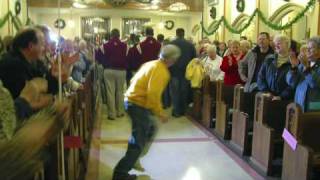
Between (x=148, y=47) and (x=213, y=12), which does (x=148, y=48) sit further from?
(x=213, y=12)

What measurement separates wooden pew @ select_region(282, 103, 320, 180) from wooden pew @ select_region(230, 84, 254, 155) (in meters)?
1.15

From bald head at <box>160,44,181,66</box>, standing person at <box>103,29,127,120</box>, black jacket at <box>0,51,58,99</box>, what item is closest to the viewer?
black jacket at <box>0,51,58,99</box>

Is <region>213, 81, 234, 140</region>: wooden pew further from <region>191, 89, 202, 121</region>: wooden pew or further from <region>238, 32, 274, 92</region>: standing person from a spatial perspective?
<region>191, 89, 202, 121</region>: wooden pew

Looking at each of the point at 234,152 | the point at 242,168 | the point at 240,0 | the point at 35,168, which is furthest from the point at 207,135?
the point at 240,0

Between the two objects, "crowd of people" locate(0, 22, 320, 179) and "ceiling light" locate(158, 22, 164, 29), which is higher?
"ceiling light" locate(158, 22, 164, 29)

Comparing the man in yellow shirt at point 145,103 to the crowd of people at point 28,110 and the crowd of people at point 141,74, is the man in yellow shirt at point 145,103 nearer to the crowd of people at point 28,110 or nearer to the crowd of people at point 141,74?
the crowd of people at point 141,74

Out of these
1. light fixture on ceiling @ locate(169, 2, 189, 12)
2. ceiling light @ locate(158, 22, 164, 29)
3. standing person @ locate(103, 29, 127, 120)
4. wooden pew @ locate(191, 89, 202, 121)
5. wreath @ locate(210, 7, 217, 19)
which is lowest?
wooden pew @ locate(191, 89, 202, 121)

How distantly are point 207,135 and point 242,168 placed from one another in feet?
5.52

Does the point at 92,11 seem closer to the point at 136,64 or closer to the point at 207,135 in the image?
the point at 136,64

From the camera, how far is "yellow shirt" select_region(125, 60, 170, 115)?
3955 mm

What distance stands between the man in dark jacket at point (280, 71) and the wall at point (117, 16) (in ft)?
40.9

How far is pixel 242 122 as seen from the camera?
17.2 ft

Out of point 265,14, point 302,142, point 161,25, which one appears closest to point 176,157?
point 302,142

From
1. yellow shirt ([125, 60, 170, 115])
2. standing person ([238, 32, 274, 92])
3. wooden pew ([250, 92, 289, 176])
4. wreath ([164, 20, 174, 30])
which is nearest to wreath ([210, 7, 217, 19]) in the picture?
wreath ([164, 20, 174, 30])
